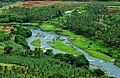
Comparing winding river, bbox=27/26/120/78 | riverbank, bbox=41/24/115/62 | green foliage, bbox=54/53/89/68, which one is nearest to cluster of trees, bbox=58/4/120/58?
riverbank, bbox=41/24/115/62

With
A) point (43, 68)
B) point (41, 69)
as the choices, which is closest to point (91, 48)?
point (43, 68)

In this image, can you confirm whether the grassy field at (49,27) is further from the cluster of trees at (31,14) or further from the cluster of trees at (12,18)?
the cluster of trees at (12,18)

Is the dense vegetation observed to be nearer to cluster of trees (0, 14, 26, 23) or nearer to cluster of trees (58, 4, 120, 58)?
cluster of trees (58, 4, 120, 58)

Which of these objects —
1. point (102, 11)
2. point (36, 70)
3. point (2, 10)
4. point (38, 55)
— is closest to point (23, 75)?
point (36, 70)

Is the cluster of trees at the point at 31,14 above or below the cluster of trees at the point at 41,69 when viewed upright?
below

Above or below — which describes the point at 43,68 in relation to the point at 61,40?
above

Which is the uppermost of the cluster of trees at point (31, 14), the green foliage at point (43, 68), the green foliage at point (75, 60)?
the green foliage at point (43, 68)

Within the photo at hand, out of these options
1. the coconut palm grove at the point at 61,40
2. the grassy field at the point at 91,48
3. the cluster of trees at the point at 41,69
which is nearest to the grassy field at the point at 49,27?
the coconut palm grove at the point at 61,40

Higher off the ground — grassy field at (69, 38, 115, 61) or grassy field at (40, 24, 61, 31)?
grassy field at (69, 38, 115, 61)

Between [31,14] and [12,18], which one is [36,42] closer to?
[12,18]
